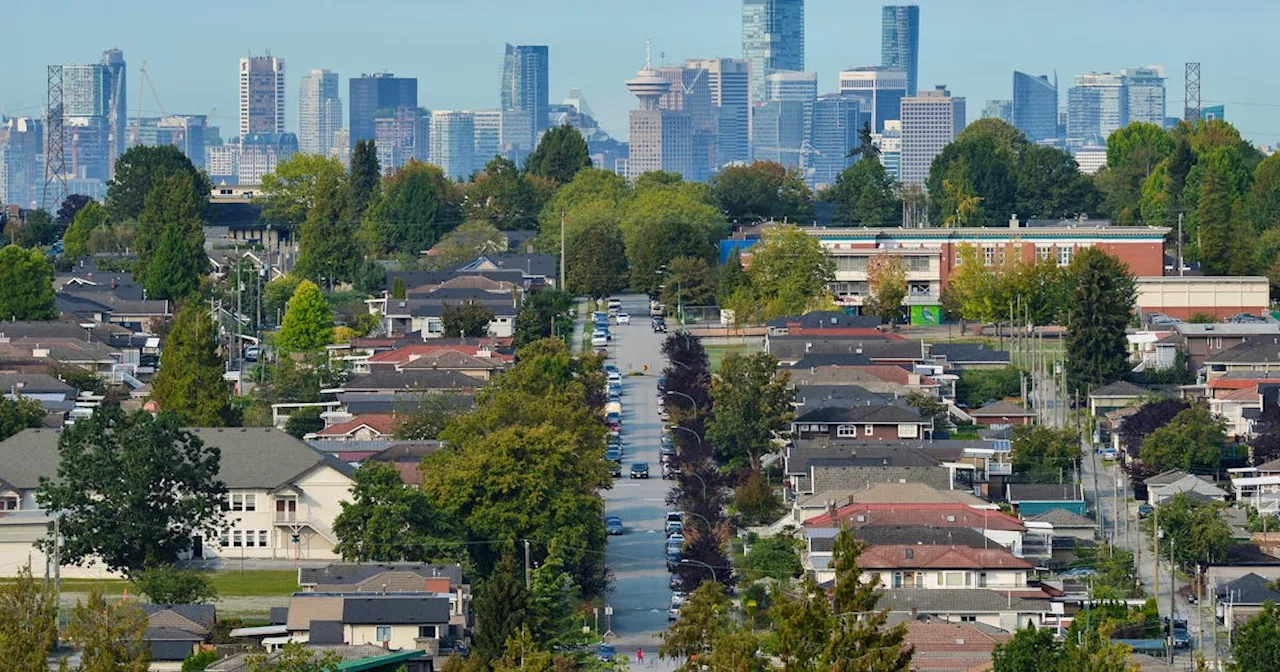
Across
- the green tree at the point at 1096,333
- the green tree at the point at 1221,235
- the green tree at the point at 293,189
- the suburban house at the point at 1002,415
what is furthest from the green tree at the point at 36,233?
the suburban house at the point at 1002,415

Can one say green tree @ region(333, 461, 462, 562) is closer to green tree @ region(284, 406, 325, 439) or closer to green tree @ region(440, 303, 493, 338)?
green tree @ region(284, 406, 325, 439)

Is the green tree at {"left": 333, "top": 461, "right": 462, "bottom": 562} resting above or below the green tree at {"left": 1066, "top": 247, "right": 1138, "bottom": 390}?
below

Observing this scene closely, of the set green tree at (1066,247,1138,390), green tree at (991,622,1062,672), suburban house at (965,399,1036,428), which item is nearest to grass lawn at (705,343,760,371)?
green tree at (1066,247,1138,390)

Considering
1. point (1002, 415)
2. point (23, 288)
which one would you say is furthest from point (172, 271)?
point (1002, 415)

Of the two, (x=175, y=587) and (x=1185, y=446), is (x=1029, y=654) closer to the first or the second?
(x=175, y=587)

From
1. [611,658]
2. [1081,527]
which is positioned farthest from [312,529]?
[1081,527]

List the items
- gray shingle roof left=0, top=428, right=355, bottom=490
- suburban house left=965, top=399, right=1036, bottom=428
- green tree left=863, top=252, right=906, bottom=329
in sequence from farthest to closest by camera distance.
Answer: green tree left=863, top=252, right=906, bottom=329, suburban house left=965, top=399, right=1036, bottom=428, gray shingle roof left=0, top=428, right=355, bottom=490
